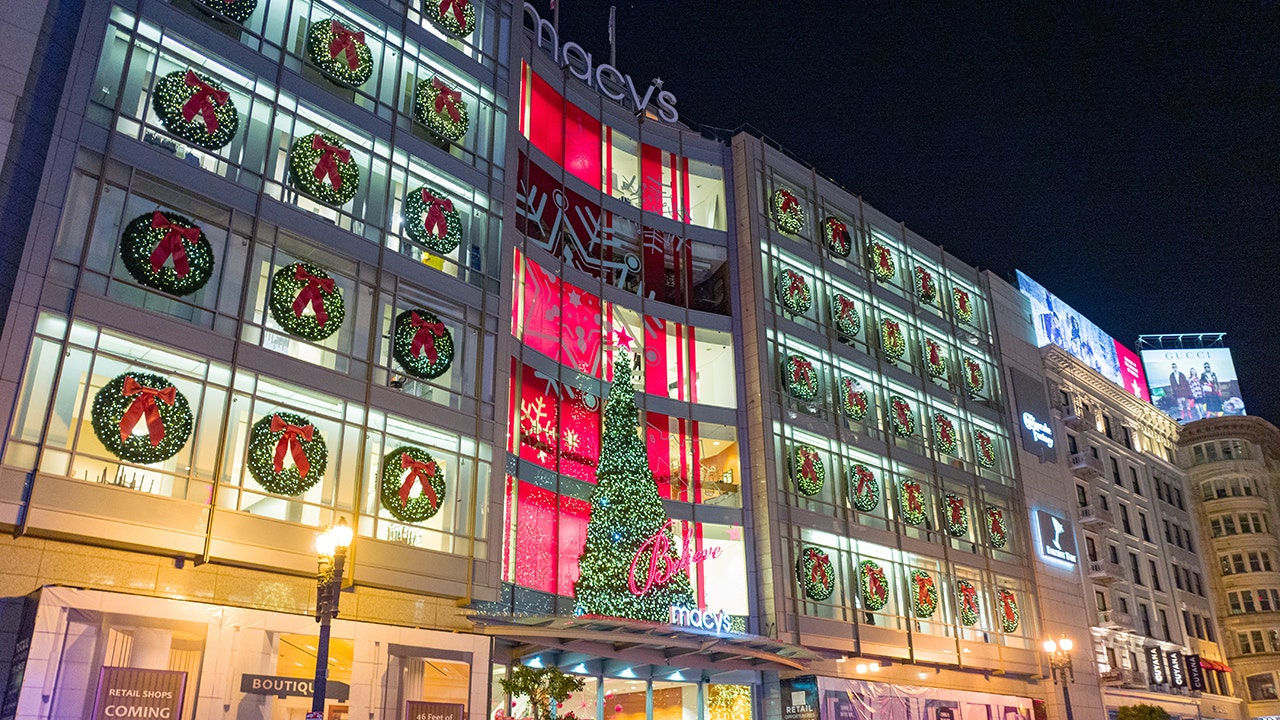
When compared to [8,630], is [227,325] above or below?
above

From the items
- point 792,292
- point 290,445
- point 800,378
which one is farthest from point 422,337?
point 792,292

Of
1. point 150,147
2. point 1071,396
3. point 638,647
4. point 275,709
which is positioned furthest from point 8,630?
point 1071,396

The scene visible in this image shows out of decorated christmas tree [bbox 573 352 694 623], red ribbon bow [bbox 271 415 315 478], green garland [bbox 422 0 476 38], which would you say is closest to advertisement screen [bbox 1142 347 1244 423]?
decorated christmas tree [bbox 573 352 694 623]

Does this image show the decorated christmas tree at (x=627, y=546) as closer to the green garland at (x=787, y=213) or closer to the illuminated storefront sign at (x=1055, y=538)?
the green garland at (x=787, y=213)

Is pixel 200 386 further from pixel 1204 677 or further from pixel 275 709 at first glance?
pixel 1204 677

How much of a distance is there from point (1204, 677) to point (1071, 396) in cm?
2096

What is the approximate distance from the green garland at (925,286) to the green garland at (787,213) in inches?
352

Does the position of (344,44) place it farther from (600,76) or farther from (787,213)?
(787,213)

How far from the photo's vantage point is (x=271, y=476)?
72.7 feet

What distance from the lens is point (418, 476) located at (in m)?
25.0

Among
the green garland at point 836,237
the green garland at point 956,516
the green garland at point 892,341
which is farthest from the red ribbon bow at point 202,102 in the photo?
the green garland at point 956,516

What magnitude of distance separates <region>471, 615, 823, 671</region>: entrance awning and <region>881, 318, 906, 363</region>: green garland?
17.1m

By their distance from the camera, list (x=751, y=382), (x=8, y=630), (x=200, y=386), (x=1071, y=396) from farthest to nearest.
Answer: (x=1071, y=396), (x=751, y=382), (x=200, y=386), (x=8, y=630)

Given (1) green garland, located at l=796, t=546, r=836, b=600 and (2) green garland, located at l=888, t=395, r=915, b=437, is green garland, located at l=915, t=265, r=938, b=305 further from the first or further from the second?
(1) green garland, located at l=796, t=546, r=836, b=600
